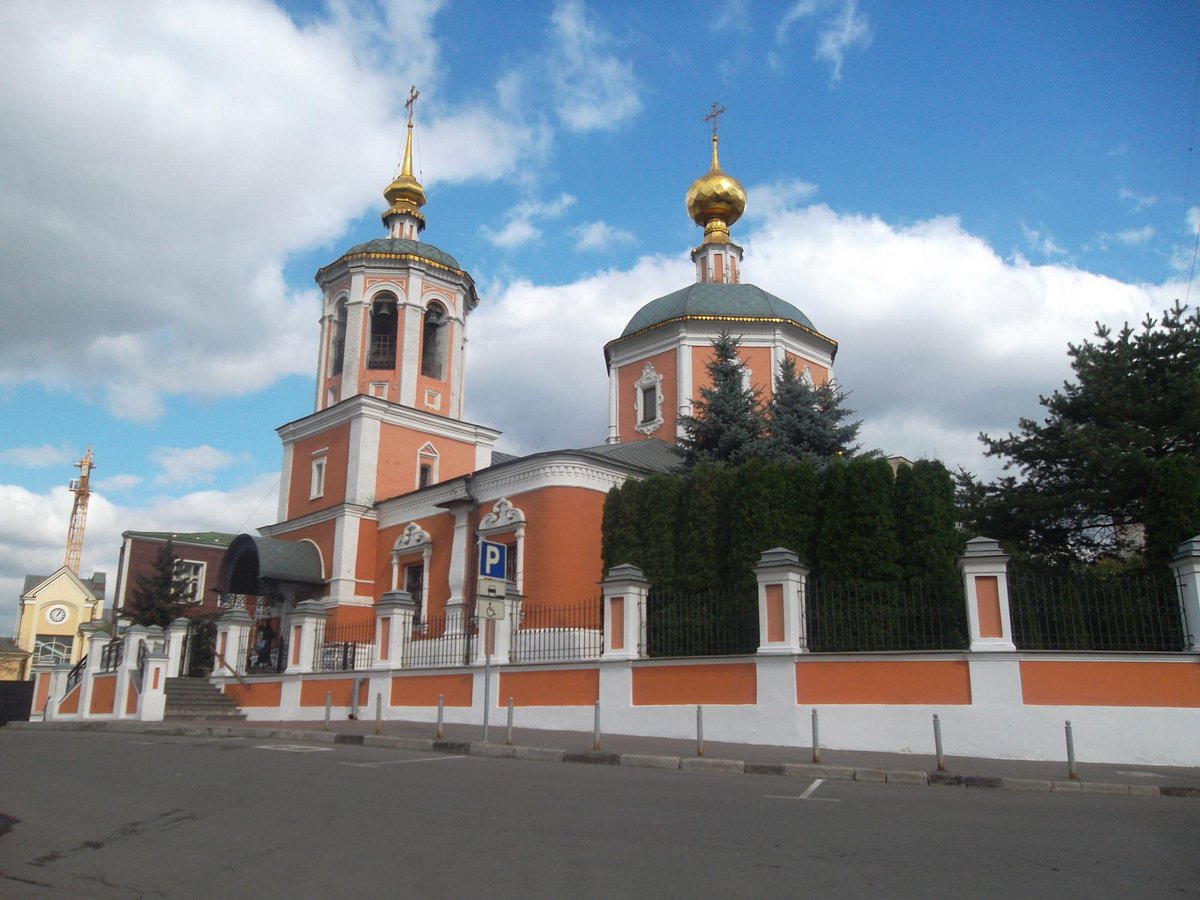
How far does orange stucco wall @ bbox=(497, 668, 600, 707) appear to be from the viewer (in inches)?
567

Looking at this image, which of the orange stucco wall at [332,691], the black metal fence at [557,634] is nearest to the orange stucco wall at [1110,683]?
the black metal fence at [557,634]

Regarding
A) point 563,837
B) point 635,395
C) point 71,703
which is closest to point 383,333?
point 635,395

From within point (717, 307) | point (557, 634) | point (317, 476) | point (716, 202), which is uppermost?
point (716, 202)

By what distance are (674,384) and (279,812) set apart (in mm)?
20776

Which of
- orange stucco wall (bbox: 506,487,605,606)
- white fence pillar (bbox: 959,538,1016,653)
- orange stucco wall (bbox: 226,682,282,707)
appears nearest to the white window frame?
orange stucco wall (bbox: 226,682,282,707)

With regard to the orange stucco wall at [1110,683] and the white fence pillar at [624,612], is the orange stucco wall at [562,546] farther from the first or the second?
the orange stucco wall at [1110,683]

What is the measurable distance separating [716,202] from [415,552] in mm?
14954

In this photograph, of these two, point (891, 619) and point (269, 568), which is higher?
point (269, 568)

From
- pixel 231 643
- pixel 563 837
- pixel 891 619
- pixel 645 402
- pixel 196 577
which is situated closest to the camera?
pixel 563 837

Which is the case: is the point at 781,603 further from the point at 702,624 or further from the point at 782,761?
the point at 782,761

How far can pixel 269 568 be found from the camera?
76.3 ft

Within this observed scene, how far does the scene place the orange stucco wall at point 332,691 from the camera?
17.7 m

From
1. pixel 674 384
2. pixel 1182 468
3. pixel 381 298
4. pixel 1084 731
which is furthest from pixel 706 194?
pixel 1084 731

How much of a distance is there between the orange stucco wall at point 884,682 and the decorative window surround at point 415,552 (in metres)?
12.4
